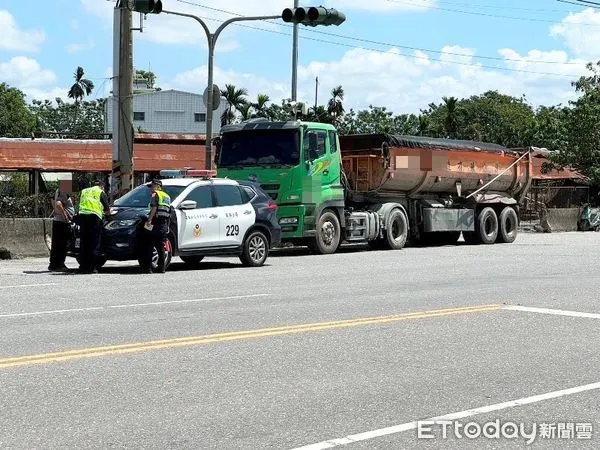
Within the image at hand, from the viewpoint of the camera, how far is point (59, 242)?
677 inches

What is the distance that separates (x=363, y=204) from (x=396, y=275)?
8.46 metres

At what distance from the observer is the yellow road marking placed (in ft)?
27.3

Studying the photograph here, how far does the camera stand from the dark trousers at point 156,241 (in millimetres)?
16781

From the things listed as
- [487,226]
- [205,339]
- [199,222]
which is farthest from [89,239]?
[487,226]

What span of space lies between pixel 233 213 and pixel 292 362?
10.3m

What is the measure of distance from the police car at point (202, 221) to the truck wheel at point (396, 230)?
6222mm

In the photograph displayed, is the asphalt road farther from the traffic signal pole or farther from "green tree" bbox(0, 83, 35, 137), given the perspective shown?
"green tree" bbox(0, 83, 35, 137)

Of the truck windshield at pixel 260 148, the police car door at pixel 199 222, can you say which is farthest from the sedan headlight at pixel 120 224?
the truck windshield at pixel 260 148

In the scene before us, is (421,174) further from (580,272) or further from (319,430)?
(319,430)

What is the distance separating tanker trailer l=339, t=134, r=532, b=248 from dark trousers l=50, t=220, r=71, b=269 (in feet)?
27.7

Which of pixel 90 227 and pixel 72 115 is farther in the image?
pixel 72 115

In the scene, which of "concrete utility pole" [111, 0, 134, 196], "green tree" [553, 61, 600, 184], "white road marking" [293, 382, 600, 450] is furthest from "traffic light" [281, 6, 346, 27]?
"green tree" [553, 61, 600, 184]

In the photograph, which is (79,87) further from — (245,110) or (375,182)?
(375,182)

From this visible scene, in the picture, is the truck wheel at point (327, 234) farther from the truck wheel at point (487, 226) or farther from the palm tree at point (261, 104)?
the palm tree at point (261, 104)
